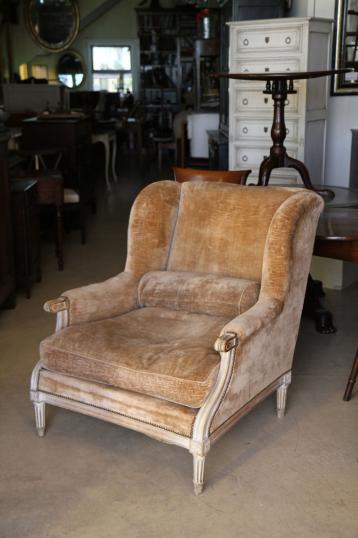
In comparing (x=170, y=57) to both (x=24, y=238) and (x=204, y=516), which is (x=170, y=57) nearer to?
(x=24, y=238)

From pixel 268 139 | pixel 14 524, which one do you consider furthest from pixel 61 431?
pixel 268 139

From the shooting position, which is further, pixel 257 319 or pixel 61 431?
pixel 61 431

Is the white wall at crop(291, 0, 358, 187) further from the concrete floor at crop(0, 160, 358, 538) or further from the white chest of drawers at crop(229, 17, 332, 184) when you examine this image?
the concrete floor at crop(0, 160, 358, 538)

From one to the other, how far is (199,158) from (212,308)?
5.97 m

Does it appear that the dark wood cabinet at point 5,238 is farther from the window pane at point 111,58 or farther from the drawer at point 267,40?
the window pane at point 111,58

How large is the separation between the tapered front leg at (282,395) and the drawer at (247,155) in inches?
106

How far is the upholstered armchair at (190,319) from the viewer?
2.26 metres

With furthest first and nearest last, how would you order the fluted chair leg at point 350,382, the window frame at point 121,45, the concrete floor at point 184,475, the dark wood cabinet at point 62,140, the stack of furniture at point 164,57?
the window frame at point 121,45 → the stack of furniture at point 164,57 → the dark wood cabinet at point 62,140 → the fluted chair leg at point 350,382 → the concrete floor at point 184,475

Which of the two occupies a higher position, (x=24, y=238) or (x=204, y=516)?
(x=24, y=238)

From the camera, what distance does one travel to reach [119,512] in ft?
7.16

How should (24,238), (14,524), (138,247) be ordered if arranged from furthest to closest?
1. (24,238)
2. (138,247)
3. (14,524)

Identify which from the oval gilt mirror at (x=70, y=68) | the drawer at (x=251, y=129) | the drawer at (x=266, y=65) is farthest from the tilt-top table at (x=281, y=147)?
the oval gilt mirror at (x=70, y=68)

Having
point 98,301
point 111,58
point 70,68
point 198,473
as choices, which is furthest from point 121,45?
point 198,473

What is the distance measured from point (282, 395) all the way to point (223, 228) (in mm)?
717
